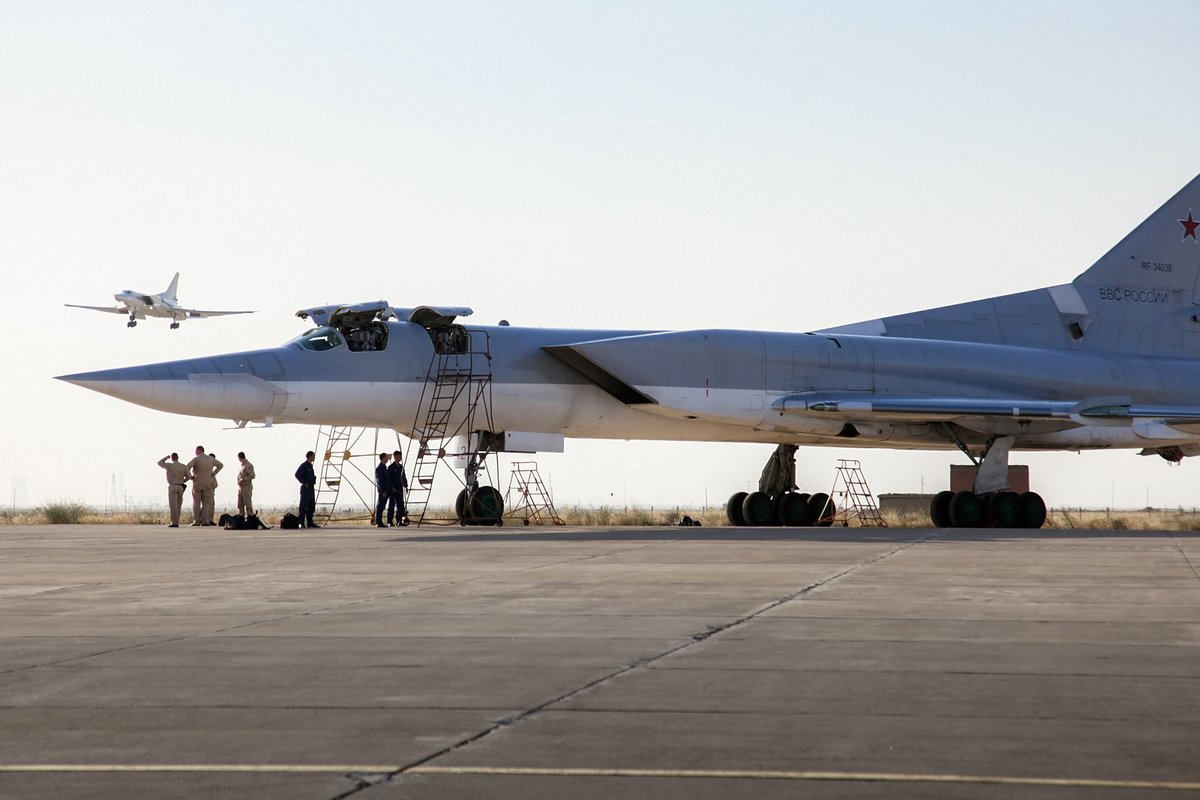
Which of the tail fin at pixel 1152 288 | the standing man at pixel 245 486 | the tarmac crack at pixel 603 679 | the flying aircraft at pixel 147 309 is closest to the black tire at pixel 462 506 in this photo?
the standing man at pixel 245 486

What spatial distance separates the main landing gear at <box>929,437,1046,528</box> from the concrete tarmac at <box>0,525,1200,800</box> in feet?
40.7

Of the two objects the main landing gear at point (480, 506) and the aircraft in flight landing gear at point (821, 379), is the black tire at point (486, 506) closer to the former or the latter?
the main landing gear at point (480, 506)

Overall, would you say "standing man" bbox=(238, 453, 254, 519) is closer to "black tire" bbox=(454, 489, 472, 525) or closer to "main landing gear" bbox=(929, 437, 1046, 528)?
"black tire" bbox=(454, 489, 472, 525)

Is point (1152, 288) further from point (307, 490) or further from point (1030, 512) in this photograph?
point (307, 490)

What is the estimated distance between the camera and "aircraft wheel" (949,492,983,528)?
2303 centimetres

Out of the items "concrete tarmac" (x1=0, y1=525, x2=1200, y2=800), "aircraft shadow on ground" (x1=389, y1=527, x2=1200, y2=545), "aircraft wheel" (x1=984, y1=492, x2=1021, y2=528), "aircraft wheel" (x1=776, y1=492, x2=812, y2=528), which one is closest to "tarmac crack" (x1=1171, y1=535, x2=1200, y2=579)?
"concrete tarmac" (x1=0, y1=525, x2=1200, y2=800)

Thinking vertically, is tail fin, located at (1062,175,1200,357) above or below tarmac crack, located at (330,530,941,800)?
above

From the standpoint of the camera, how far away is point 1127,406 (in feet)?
72.4

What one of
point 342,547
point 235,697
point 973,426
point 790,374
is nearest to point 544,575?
point 342,547

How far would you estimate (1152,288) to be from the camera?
28.7 meters

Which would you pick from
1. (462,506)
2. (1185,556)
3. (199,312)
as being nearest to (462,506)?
(462,506)

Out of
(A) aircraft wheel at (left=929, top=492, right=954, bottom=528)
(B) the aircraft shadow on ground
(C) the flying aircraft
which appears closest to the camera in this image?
(B) the aircraft shadow on ground

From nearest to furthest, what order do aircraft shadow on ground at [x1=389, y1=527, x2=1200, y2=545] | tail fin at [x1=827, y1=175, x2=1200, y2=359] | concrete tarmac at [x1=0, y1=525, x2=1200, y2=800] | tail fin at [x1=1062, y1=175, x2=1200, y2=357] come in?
concrete tarmac at [x1=0, y1=525, x2=1200, y2=800] < aircraft shadow on ground at [x1=389, y1=527, x2=1200, y2=545] < tail fin at [x1=827, y1=175, x2=1200, y2=359] < tail fin at [x1=1062, y1=175, x2=1200, y2=357]

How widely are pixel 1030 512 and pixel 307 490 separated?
11.8 m
